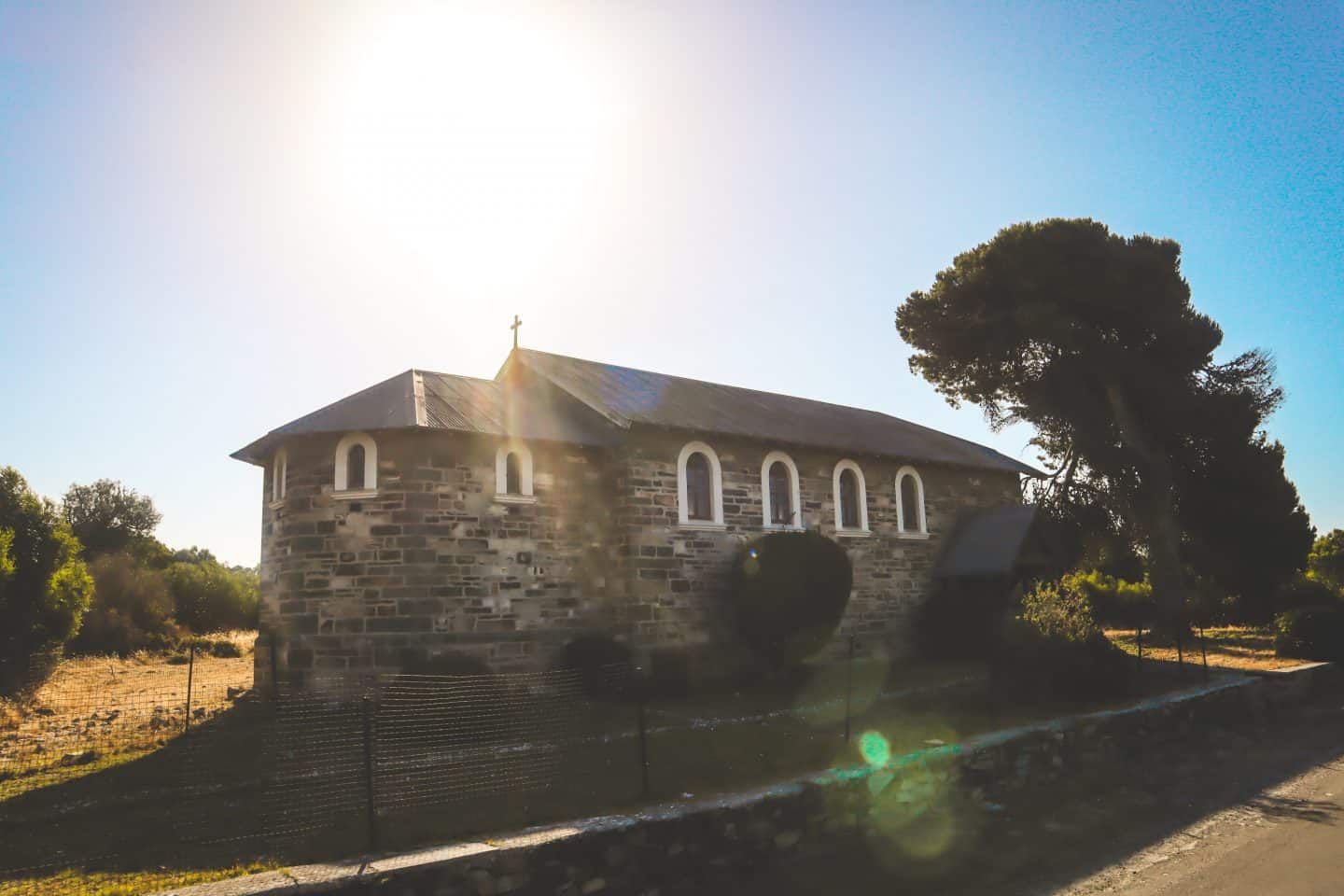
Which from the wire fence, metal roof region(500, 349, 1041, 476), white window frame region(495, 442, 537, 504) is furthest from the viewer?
metal roof region(500, 349, 1041, 476)

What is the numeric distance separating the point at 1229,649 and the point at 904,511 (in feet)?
30.9

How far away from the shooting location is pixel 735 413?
65.1ft

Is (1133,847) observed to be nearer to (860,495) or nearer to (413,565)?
(413,565)

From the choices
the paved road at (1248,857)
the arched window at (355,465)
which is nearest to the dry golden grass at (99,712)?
the arched window at (355,465)

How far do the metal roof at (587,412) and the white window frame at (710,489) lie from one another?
21.4 inches

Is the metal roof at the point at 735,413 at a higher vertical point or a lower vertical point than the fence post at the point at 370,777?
higher

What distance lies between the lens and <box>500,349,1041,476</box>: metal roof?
1775 cm

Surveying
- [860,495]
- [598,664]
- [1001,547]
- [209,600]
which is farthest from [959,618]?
[209,600]

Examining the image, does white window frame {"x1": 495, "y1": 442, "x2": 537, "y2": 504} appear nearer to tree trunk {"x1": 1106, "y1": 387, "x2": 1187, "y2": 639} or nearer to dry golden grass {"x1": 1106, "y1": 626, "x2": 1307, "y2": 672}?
dry golden grass {"x1": 1106, "y1": 626, "x2": 1307, "y2": 672}

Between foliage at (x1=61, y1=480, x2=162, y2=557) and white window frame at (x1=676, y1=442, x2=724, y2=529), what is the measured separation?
3610 centimetres

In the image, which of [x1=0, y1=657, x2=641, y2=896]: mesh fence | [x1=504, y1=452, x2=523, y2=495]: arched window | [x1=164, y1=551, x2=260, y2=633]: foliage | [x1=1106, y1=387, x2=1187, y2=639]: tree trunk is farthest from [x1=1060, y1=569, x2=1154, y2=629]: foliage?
[x1=164, y1=551, x2=260, y2=633]: foliage

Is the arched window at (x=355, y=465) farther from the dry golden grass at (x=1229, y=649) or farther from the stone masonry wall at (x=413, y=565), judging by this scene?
the dry golden grass at (x=1229, y=649)

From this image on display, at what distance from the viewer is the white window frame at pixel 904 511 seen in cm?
2097

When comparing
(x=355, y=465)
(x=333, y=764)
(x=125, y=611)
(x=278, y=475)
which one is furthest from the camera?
(x=125, y=611)
